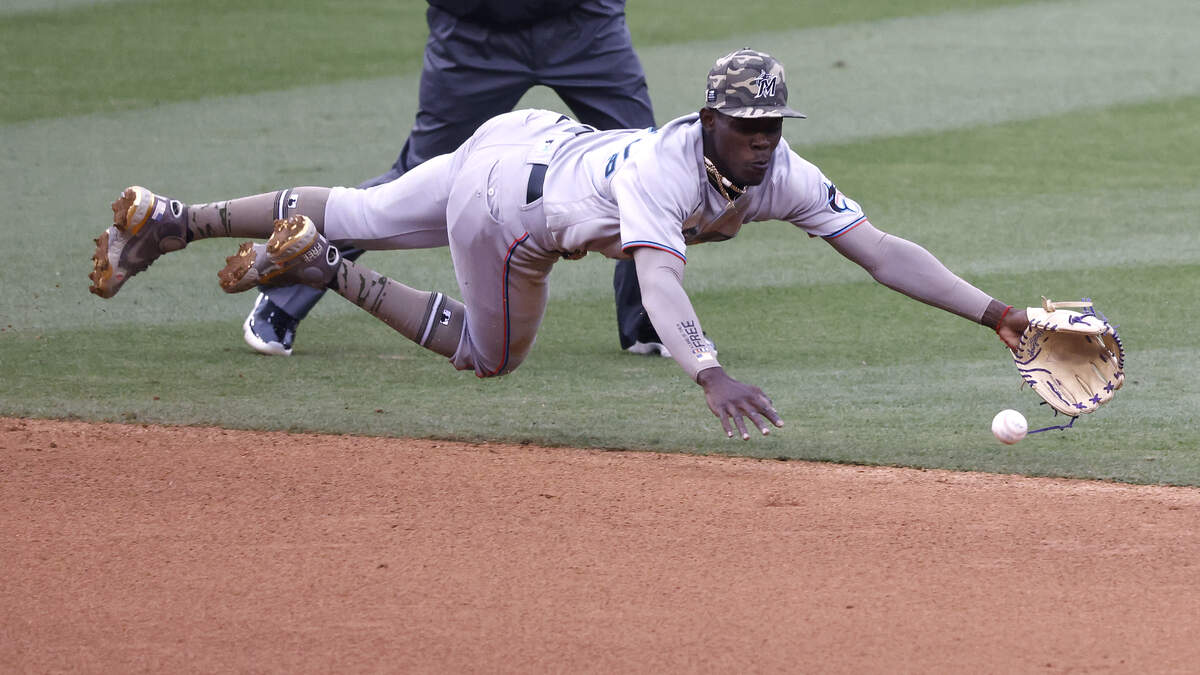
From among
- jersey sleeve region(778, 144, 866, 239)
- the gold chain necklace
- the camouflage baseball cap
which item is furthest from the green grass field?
the camouflage baseball cap

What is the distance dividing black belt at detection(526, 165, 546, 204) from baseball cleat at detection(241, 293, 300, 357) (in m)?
2.32

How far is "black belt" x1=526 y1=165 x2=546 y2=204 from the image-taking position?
16.3ft

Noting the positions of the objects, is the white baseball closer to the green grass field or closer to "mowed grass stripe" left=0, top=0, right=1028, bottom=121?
the green grass field

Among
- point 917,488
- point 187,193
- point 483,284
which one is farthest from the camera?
point 187,193

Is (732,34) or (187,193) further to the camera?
(732,34)

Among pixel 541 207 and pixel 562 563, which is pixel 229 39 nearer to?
pixel 541 207

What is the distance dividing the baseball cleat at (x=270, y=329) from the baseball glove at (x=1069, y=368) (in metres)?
3.49

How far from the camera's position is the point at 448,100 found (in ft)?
22.7

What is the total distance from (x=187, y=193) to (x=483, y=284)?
5304 mm

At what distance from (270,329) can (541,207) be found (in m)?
2.43

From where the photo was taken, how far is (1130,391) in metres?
6.16

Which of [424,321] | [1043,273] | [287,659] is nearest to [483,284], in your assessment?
[424,321]

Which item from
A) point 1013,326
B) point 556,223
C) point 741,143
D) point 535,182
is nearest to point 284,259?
point 535,182

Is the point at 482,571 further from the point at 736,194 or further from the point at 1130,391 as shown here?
the point at 1130,391
